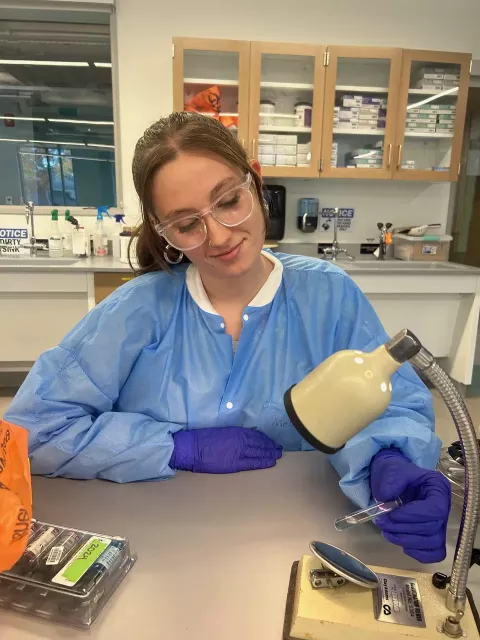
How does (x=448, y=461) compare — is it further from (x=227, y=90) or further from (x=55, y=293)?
(x=227, y=90)

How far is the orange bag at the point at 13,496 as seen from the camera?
2.03 ft

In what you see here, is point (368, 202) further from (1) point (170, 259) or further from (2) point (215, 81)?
(1) point (170, 259)

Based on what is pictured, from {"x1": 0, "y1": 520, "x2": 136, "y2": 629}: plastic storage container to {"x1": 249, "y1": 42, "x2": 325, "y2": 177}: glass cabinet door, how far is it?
8.90 ft

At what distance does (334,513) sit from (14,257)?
9.61 ft

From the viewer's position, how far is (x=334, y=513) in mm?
858

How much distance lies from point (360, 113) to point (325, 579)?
308 centimetres

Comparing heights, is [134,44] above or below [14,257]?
above

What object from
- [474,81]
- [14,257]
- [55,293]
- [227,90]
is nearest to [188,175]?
[55,293]

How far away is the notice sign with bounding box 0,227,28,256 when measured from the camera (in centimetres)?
328

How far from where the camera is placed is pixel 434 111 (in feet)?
10.5

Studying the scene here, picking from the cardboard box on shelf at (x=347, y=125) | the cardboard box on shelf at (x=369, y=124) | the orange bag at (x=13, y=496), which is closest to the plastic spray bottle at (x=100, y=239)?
the cardboard box on shelf at (x=347, y=125)

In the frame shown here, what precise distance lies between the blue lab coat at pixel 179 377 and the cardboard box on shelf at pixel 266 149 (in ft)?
6.66

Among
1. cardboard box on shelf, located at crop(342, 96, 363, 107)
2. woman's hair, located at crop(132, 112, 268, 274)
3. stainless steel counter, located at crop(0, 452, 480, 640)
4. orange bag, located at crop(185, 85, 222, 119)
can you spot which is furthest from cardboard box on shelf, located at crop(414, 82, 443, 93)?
stainless steel counter, located at crop(0, 452, 480, 640)

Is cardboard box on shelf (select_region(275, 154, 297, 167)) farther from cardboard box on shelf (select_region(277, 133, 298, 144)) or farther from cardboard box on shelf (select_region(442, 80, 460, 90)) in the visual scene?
cardboard box on shelf (select_region(442, 80, 460, 90))
